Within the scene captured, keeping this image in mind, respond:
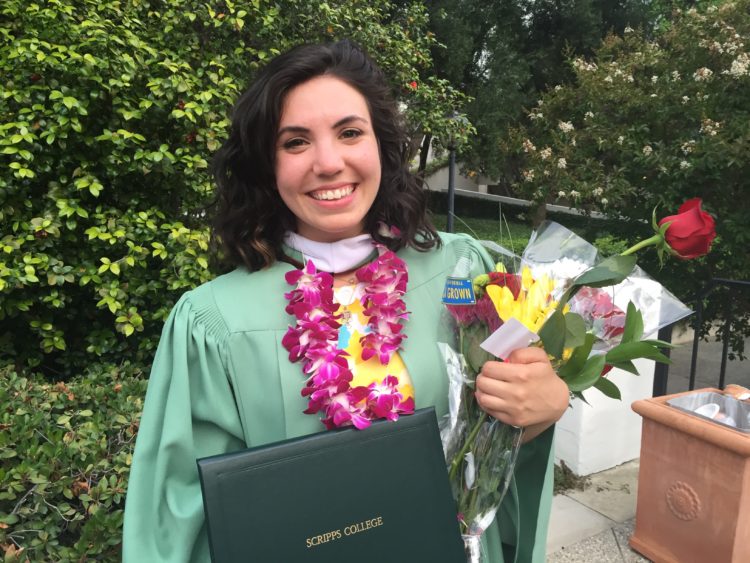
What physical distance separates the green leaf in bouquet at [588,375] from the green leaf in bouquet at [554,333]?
0.08 meters

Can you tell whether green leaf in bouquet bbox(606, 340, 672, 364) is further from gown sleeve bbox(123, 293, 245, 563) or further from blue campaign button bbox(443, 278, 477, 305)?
gown sleeve bbox(123, 293, 245, 563)

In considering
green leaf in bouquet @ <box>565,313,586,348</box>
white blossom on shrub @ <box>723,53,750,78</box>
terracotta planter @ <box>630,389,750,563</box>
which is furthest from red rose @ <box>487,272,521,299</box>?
white blossom on shrub @ <box>723,53,750,78</box>

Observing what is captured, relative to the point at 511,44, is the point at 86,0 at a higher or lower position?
lower

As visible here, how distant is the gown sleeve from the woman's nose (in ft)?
1.37

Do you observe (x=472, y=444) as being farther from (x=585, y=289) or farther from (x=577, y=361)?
(x=585, y=289)

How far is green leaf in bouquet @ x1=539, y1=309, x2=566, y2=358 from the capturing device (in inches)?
40.6

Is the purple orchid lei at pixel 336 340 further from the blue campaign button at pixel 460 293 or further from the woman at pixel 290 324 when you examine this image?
the blue campaign button at pixel 460 293

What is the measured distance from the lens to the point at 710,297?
15.6 feet

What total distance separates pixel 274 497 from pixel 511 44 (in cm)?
1560

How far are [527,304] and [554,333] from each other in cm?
7

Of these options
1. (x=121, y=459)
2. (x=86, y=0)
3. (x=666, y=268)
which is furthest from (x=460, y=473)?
(x=666, y=268)

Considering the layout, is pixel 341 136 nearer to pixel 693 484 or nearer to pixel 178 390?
pixel 178 390

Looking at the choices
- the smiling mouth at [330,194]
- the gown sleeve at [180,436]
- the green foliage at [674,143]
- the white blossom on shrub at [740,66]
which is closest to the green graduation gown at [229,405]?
the gown sleeve at [180,436]

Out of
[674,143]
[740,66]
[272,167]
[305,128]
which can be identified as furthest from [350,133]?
[740,66]
